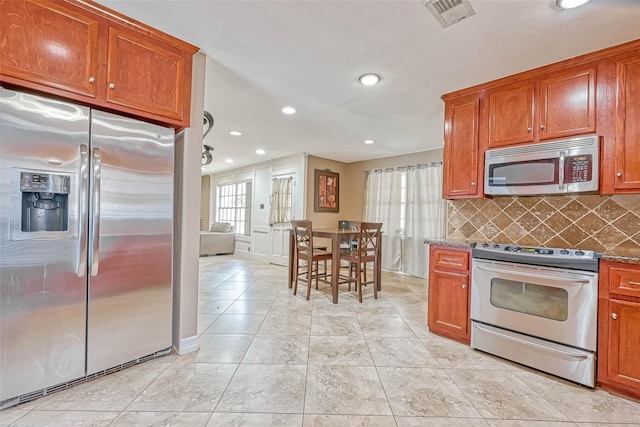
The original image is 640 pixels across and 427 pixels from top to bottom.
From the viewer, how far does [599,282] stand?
1.79m

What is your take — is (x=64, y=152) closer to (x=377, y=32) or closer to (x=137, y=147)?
(x=137, y=147)

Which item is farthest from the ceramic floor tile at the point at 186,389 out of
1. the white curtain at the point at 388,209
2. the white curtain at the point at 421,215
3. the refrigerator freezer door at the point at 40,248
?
the white curtain at the point at 388,209

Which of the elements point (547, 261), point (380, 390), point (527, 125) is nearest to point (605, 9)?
point (527, 125)

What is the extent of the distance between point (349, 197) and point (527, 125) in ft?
13.6

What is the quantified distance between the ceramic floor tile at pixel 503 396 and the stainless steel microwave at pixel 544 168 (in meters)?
1.42

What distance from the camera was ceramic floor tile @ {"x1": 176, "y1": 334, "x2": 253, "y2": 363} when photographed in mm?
2057

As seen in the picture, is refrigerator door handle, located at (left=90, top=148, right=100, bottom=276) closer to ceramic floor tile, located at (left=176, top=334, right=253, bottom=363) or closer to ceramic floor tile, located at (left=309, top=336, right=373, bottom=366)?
ceramic floor tile, located at (left=176, top=334, right=253, bottom=363)

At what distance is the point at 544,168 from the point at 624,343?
1247 millimetres

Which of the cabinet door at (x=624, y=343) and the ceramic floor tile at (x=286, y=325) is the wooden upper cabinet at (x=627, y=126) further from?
the ceramic floor tile at (x=286, y=325)

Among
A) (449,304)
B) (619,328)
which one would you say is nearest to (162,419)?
(449,304)

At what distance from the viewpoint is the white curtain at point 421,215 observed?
4.79 metres

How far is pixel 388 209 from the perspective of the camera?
5.51 m

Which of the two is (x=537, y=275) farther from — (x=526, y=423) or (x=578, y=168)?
(x=526, y=423)

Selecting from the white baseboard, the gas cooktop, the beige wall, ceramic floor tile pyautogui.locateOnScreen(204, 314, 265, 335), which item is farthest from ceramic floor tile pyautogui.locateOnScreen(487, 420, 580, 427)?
the beige wall
